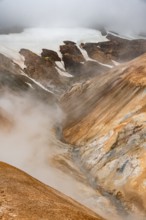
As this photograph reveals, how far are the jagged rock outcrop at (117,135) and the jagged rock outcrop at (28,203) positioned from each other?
74.3 feet

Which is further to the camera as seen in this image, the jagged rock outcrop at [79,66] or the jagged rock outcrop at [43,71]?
the jagged rock outcrop at [79,66]

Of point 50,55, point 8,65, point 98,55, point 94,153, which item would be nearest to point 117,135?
point 94,153

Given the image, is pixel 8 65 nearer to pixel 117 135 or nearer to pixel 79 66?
pixel 79 66

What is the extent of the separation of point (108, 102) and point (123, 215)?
3632 centimetres

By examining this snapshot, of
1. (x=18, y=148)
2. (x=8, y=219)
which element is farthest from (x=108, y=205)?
(x=8, y=219)

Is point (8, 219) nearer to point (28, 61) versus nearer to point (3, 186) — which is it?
point (3, 186)

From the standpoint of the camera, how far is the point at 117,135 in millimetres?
64000

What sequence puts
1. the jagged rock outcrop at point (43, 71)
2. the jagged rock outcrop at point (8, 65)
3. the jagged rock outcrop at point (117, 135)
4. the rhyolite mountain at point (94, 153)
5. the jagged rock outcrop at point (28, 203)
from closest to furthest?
the jagged rock outcrop at point (28, 203)
the rhyolite mountain at point (94, 153)
the jagged rock outcrop at point (117, 135)
the jagged rock outcrop at point (8, 65)
the jagged rock outcrop at point (43, 71)

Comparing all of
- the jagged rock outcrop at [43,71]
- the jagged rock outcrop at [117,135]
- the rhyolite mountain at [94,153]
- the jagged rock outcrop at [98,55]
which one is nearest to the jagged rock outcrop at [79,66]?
the jagged rock outcrop at [98,55]

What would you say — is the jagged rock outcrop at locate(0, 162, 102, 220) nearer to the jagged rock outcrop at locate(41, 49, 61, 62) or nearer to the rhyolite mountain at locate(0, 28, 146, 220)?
the rhyolite mountain at locate(0, 28, 146, 220)

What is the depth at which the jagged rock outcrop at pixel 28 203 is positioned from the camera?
2516 centimetres

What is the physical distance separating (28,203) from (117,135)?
38.3m

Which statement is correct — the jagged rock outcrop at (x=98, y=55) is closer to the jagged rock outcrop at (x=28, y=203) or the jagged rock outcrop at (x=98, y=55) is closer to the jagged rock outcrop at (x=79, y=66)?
the jagged rock outcrop at (x=79, y=66)

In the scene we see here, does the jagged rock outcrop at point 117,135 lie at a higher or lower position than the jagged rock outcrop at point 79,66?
lower
